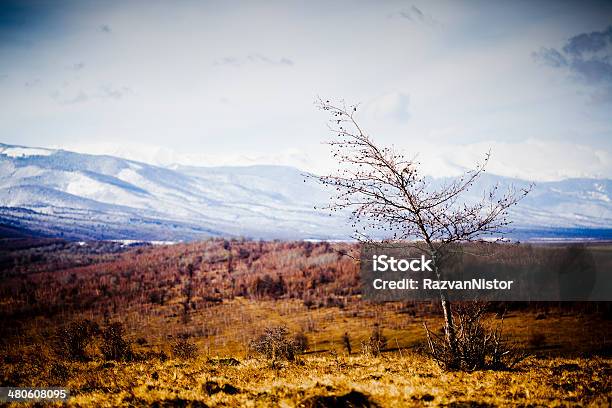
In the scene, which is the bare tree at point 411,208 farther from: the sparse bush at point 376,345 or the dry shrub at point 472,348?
the sparse bush at point 376,345

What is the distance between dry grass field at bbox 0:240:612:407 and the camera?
363 inches

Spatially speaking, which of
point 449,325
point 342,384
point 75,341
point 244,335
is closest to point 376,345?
point 75,341

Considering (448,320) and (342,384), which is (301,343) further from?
(342,384)

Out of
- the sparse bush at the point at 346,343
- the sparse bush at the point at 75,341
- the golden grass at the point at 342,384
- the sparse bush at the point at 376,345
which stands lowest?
the sparse bush at the point at 346,343

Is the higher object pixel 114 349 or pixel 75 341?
pixel 114 349

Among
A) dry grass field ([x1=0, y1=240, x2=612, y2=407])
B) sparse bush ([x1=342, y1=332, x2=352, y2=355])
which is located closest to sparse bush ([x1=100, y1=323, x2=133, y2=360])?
dry grass field ([x1=0, y1=240, x2=612, y2=407])

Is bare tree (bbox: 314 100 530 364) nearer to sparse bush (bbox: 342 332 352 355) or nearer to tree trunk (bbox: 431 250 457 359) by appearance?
tree trunk (bbox: 431 250 457 359)

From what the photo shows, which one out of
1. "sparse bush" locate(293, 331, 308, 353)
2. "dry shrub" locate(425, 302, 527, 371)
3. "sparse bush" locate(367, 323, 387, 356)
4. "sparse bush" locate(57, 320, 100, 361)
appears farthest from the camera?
"sparse bush" locate(293, 331, 308, 353)

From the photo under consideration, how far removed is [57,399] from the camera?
9312 millimetres

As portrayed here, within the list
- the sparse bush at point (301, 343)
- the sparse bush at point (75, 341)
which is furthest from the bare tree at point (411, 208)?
the sparse bush at point (301, 343)

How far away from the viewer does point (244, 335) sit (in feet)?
219

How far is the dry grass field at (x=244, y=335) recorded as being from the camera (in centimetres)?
923

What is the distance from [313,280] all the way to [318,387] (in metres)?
106

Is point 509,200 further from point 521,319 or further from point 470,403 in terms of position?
point 521,319
